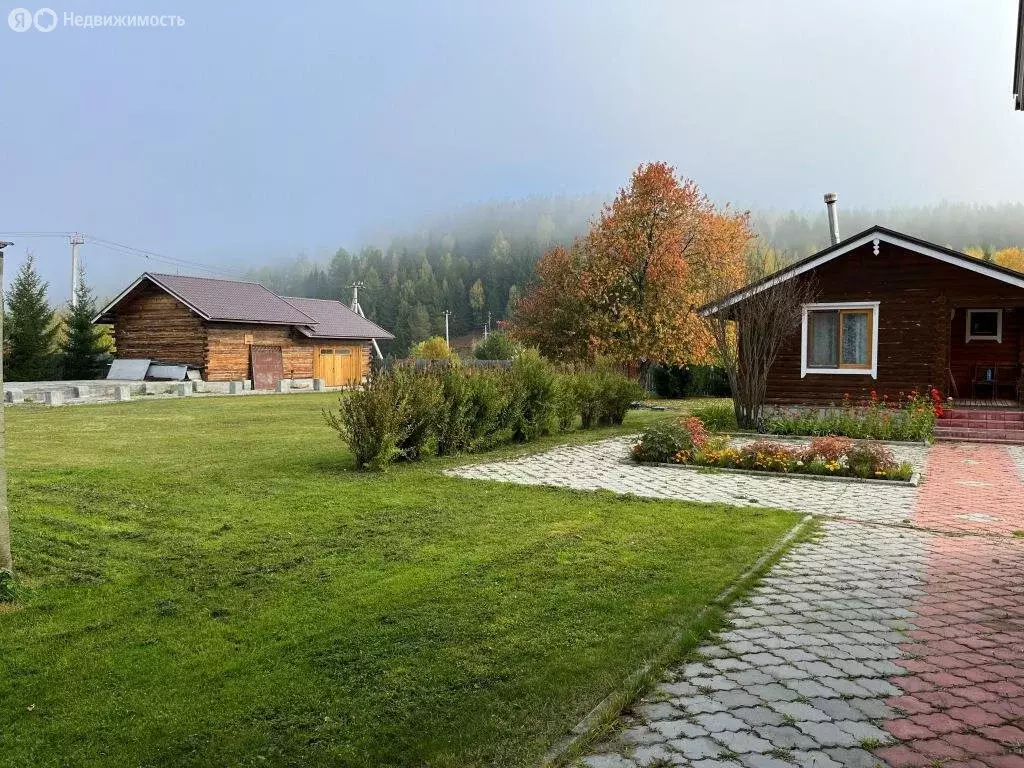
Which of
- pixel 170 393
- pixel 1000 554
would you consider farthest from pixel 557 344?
pixel 1000 554

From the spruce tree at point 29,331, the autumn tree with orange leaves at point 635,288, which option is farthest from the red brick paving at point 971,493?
the spruce tree at point 29,331

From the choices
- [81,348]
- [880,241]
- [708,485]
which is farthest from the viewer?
[81,348]

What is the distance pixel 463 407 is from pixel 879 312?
32.8 feet

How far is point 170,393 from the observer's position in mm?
29062

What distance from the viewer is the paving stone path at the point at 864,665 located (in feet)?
10.7

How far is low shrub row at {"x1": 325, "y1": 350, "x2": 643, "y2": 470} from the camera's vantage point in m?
10.8

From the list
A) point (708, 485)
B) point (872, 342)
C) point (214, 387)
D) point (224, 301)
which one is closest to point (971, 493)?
point (708, 485)

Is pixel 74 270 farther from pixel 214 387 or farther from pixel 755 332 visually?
pixel 755 332

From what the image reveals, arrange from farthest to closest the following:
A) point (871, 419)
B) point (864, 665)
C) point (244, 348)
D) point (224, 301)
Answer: point (224, 301), point (244, 348), point (871, 419), point (864, 665)

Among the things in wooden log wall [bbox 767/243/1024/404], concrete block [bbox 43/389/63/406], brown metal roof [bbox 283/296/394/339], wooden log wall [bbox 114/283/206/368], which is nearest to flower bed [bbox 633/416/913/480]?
wooden log wall [bbox 767/243/1024/404]

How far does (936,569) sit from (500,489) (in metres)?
4.97

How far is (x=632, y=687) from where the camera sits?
12.5 ft

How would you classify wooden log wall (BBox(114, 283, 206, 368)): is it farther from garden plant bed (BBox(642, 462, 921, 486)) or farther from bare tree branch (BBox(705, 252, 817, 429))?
garden plant bed (BBox(642, 462, 921, 486))

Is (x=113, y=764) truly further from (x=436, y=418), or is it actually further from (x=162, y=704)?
(x=436, y=418)
